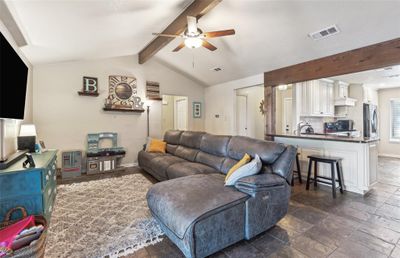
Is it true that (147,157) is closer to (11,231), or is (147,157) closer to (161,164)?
(161,164)

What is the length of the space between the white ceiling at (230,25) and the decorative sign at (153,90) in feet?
4.48

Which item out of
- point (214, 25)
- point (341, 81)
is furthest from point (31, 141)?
point (341, 81)

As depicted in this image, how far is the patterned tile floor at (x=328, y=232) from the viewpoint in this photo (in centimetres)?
182

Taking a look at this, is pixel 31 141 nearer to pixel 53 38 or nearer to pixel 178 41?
pixel 53 38

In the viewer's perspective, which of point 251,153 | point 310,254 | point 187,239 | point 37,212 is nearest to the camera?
point 187,239

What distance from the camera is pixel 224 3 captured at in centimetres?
302

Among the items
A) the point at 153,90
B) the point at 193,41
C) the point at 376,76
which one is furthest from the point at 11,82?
the point at 376,76

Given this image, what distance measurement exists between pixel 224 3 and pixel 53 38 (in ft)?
9.00

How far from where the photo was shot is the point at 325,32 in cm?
308

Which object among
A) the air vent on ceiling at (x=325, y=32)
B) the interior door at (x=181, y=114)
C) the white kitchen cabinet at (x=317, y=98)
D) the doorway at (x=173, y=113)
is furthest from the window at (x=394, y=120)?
the doorway at (x=173, y=113)

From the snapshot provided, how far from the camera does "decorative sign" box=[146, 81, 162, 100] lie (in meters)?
5.73

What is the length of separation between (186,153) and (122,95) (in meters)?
2.67

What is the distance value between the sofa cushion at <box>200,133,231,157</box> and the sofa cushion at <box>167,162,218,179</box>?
1.03ft

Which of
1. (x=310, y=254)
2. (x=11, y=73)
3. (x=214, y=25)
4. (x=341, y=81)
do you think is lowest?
(x=310, y=254)
